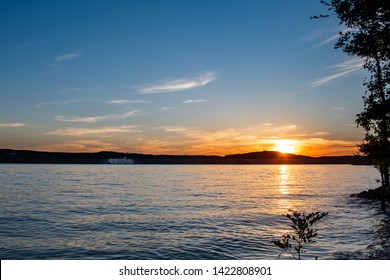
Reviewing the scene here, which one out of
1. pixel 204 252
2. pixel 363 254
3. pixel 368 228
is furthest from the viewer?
pixel 368 228

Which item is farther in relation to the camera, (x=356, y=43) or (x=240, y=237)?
(x=240, y=237)

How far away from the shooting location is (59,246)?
79.5ft

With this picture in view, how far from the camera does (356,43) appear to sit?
16.0 metres

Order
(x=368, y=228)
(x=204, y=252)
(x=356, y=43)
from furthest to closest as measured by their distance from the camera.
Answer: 1. (x=368, y=228)
2. (x=204, y=252)
3. (x=356, y=43)

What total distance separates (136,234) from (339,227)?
681 inches

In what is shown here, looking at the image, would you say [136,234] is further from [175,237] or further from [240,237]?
[240,237]

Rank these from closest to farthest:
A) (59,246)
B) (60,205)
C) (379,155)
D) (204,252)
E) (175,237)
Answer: (204,252) < (59,246) < (175,237) < (379,155) < (60,205)

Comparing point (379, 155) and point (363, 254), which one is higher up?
point (379, 155)

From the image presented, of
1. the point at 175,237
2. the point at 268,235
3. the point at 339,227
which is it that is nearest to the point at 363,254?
the point at 268,235
